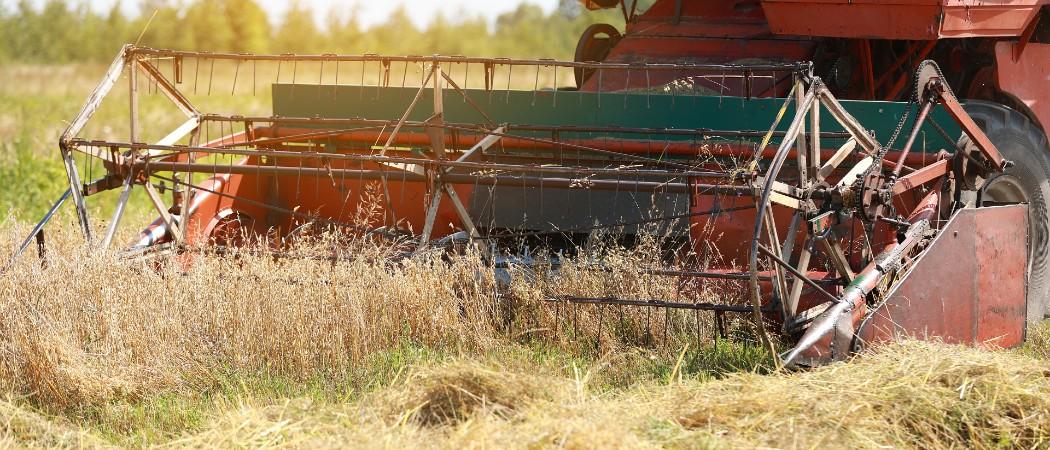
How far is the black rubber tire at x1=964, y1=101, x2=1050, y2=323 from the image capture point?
6414 millimetres

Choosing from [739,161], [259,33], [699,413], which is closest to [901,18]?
[739,161]

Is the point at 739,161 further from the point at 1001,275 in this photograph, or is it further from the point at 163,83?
the point at 163,83

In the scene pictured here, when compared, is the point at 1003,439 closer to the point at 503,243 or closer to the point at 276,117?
the point at 503,243

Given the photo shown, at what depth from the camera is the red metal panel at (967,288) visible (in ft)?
16.3

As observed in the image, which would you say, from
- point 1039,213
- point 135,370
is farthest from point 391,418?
point 1039,213

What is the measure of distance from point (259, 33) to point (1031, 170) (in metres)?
34.2

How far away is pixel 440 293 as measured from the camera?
5.51m

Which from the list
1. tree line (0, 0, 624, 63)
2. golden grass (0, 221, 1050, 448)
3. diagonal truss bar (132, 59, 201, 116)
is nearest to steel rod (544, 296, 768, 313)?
golden grass (0, 221, 1050, 448)

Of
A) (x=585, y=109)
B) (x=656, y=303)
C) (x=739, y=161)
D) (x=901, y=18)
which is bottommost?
(x=656, y=303)

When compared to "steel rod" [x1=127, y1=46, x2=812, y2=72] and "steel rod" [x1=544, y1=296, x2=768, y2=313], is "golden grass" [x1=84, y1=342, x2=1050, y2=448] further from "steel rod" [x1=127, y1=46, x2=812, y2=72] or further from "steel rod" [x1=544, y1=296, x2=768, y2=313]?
"steel rod" [x1=127, y1=46, x2=812, y2=72]

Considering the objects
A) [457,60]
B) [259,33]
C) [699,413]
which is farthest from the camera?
[259,33]

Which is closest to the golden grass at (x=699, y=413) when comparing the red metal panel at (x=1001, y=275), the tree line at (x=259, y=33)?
the red metal panel at (x=1001, y=275)

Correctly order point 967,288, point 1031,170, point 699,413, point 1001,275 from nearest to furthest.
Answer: point 699,413 → point 967,288 → point 1001,275 → point 1031,170

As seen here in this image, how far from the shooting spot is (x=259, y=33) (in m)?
38.6
